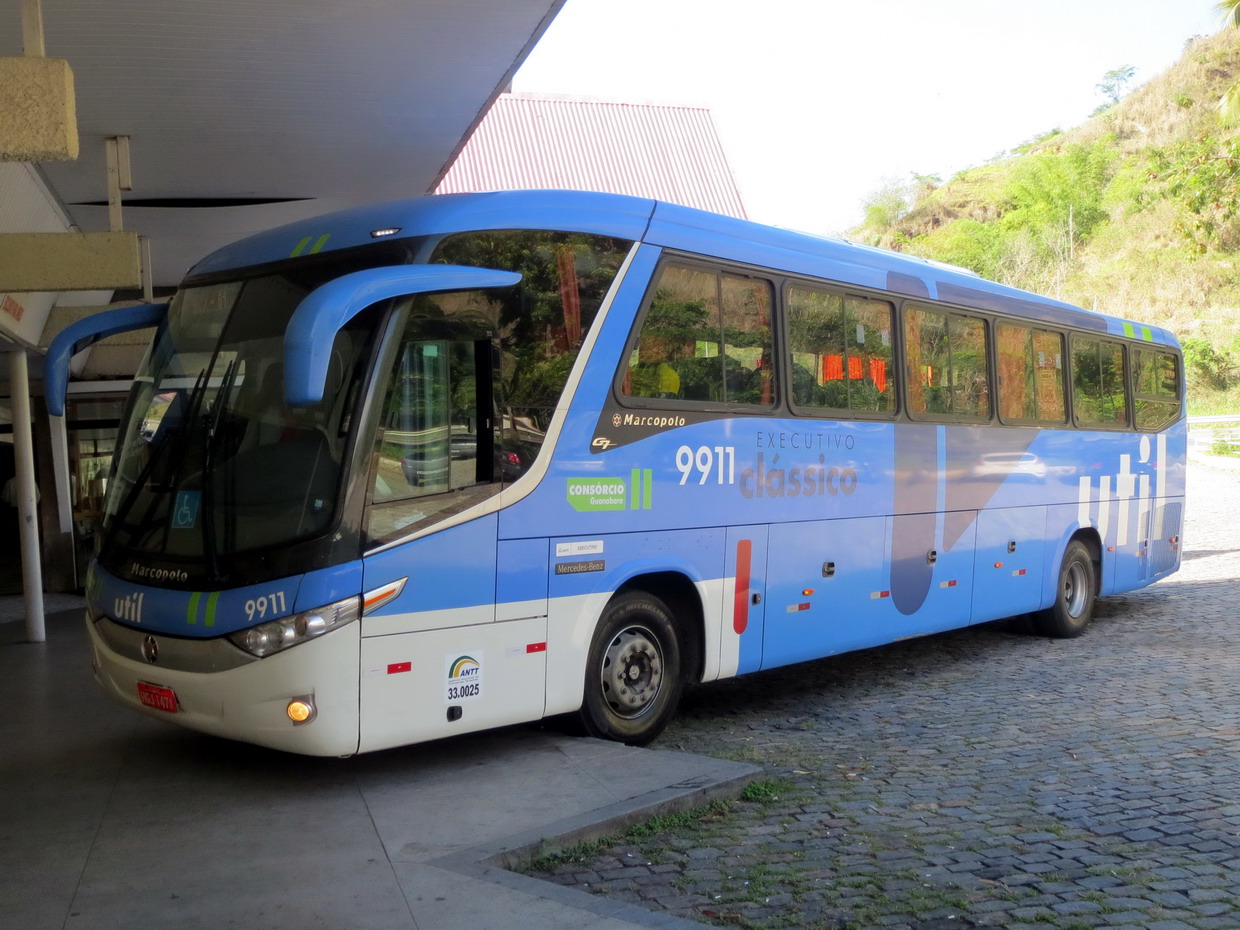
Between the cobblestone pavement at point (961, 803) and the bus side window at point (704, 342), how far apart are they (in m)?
2.31

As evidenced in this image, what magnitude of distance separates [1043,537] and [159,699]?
871cm

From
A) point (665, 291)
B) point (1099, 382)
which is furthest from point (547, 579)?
point (1099, 382)

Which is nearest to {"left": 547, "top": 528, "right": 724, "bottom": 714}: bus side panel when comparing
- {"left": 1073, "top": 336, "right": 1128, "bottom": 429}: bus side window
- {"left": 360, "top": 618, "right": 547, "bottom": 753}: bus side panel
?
{"left": 360, "top": 618, "right": 547, "bottom": 753}: bus side panel

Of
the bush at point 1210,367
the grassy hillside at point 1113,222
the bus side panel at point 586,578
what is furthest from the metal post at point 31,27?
the bush at point 1210,367

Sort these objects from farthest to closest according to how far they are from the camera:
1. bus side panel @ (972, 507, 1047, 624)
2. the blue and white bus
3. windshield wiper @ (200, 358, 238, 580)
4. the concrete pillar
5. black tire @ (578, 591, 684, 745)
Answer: the concrete pillar, bus side panel @ (972, 507, 1047, 624), black tire @ (578, 591, 684, 745), windshield wiper @ (200, 358, 238, 580), the blue and white bus

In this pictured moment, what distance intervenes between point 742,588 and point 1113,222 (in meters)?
71.3

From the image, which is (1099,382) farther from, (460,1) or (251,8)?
(251,8)

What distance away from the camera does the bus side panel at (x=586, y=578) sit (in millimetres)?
6812

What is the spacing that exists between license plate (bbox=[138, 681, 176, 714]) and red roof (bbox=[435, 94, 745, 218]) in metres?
20.5

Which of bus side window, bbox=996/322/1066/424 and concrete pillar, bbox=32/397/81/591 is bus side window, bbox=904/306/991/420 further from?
concrete pillar, bbox=32/397/81/591

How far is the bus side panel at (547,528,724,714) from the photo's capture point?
681 cm

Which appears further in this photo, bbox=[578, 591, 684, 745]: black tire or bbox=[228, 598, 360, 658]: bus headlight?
bbox=[578, 591, 684, 745]: black tire

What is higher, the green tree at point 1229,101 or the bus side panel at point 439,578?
the green tree at point 1229,101

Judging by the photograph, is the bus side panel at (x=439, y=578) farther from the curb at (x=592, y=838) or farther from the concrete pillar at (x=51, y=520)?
the concrete pillar at (x=51, y=520)
